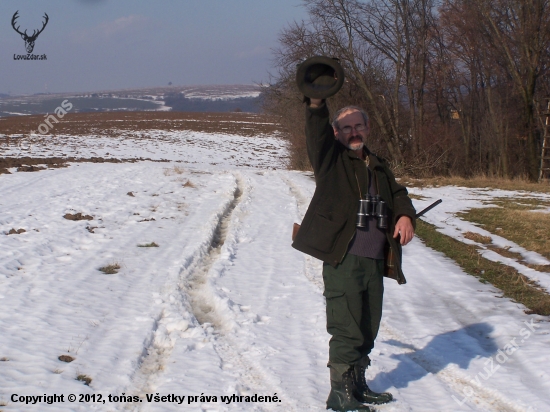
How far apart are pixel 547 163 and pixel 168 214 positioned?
18894mm

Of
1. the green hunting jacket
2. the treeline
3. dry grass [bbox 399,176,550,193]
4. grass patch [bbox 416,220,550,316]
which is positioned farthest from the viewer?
the treeline

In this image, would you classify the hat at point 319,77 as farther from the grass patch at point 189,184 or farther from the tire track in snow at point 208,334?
the grass patch at point 189,184

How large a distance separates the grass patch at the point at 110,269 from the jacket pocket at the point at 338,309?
13.1 ft

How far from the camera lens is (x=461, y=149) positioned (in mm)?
29719

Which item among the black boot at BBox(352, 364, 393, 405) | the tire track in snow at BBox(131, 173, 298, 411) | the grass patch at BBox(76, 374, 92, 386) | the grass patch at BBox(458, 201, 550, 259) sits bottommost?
the grass patch at BBox(76, 374, 92, 386)

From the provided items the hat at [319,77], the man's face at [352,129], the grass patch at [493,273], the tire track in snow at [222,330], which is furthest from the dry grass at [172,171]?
the hat at [319,77]

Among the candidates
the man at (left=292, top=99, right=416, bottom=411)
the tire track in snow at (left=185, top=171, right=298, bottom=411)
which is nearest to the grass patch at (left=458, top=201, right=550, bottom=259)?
the tire track in snow at (left=185, top=171, right=298, bottom=411)

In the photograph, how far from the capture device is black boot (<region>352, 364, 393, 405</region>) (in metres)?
3.54

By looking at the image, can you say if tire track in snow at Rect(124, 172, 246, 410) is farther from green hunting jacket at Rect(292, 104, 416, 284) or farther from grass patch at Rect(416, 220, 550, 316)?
grass patch at Rect(416, 220, 550, 316)

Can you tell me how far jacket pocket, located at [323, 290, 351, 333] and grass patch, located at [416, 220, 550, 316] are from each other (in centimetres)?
296

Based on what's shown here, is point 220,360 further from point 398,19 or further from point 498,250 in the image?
point 398,19

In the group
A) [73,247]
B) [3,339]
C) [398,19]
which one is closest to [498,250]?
[73,247]

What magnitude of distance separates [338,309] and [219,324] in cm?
197

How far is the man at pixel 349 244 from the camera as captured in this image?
3.34 m
